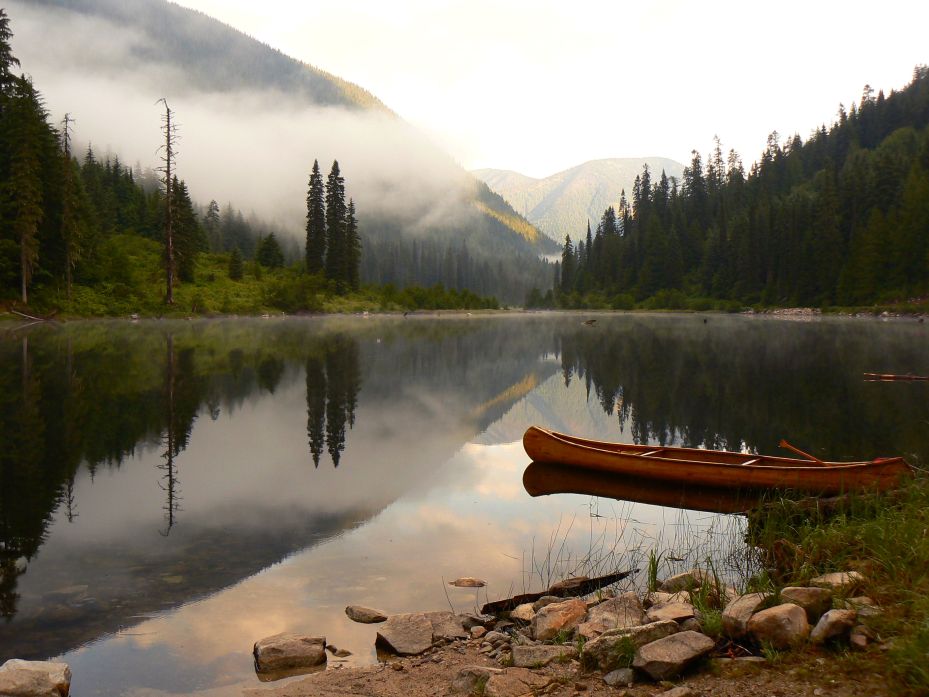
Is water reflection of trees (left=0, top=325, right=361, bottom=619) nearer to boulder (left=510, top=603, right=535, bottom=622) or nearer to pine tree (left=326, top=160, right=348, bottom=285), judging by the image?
boulder (left=510, top=603, right=535, bottom=622)

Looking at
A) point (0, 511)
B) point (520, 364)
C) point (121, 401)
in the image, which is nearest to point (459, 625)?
point (0, 511)

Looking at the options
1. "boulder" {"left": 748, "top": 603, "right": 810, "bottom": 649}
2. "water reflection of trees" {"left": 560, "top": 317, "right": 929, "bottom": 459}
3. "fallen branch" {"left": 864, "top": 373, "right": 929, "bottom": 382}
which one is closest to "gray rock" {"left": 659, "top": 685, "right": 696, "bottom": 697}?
"boulder" {"left": 748, "top": 603, "right": 810, "bottom": 649}

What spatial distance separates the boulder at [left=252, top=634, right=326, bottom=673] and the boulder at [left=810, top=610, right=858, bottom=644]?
4171 mm

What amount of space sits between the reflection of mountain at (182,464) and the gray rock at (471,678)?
3383 millimetres

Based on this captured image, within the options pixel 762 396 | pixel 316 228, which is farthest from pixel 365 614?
pixel 316 228

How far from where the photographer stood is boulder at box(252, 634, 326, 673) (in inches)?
233

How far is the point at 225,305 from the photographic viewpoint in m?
74.1

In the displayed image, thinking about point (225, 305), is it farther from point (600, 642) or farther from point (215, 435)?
point (600, 642)

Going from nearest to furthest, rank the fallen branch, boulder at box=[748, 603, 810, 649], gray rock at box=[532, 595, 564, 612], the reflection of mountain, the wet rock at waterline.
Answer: boulder at box=[748, 603, 810, 649] → gray rock at box=[532, 595, 564, 612] → the reflection of mountain → the wet rock at waterline → the fallen branch

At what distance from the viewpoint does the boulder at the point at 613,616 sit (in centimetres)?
621

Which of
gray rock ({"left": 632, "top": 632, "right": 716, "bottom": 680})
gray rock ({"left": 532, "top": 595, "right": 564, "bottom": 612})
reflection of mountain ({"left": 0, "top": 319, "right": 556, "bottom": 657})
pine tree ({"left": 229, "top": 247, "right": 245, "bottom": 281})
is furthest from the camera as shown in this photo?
pine tree ({"left": 229, "top": 247, "right": 245, "bottom": 281})

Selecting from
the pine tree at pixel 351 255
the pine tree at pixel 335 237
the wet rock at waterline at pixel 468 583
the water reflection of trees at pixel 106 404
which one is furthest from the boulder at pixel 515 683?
the pine tree at pixel 351 255

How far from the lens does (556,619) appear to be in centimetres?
648

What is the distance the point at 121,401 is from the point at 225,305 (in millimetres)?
58253
